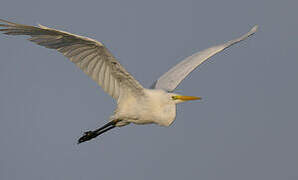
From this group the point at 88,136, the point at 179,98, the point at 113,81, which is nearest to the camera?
the point at 113,81

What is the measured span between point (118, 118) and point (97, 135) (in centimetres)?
126

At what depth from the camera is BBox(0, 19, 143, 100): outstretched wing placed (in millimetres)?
8320

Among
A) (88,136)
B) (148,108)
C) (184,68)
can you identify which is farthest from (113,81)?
(184,68)

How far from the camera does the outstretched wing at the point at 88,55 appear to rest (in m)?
8.32

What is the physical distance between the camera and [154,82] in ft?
40.0

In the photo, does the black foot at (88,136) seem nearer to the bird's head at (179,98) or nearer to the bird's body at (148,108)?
the bird's body at (148,108)

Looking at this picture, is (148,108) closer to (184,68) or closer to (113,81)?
(113,81)

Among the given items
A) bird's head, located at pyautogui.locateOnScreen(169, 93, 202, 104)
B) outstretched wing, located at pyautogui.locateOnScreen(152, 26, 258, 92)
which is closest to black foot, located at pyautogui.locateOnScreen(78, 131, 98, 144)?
outstretched wing, located at pyautogui.locateOnScreen(152, 26, 258, 92)

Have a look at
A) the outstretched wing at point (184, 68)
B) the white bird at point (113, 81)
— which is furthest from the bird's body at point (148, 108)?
the outstretched wing at point (184, 68)

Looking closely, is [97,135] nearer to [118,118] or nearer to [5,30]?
[118,118]

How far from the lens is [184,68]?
11961 mm

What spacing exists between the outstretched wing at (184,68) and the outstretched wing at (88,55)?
1757 mm

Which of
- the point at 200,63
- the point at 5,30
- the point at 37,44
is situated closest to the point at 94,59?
the point at 37,44

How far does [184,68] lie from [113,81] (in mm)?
2582
